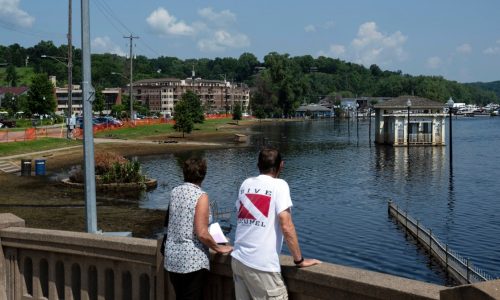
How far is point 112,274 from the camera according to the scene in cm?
793

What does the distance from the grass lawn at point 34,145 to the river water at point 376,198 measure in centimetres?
835

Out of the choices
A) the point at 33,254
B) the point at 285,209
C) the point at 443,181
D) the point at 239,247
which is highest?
the point at 285,209

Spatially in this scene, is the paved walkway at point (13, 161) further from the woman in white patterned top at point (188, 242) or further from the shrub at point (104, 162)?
the woman in white patterned top at point (188, 242)

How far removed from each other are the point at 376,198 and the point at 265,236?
37374mm

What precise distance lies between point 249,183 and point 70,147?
60062mm

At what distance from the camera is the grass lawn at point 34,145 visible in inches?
2200

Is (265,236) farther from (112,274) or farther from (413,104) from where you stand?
(413,104)

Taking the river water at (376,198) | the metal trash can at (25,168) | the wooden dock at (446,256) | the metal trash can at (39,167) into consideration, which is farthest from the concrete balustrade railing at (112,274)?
the metal trash can at (39,167)

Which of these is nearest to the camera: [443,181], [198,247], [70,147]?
[198,247]

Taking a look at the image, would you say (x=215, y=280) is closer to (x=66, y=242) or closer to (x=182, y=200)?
(x=182, y=200)

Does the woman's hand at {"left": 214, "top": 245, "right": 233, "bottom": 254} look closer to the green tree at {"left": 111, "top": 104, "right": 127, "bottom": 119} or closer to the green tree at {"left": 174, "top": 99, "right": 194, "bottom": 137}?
the green tree at {"left": 174, "top": 99, "right": 194, "bottom": 137}

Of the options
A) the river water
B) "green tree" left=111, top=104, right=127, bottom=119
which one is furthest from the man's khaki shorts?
"green tree" left=111, top=104, right=127, bottom=119

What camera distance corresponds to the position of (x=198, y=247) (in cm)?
662

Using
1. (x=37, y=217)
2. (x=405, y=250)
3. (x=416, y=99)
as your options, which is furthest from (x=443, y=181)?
(x=416, y=99)
